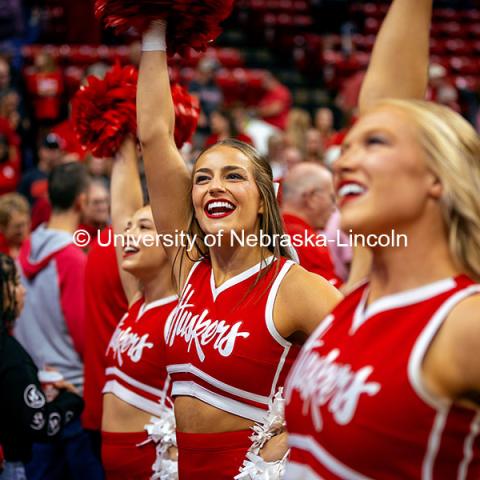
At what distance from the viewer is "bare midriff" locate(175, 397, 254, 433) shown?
244 centimetres

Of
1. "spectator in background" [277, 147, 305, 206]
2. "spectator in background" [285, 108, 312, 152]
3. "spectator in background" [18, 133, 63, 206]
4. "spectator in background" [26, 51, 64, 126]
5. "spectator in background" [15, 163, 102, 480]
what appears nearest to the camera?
"spectator in background" [15, 163, 102, 480]

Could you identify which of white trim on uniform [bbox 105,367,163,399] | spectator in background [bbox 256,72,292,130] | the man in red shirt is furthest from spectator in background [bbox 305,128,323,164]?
white trim on uniform [bbox 105,367,163,399]

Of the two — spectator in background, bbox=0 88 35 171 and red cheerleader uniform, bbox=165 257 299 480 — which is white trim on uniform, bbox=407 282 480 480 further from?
spectator in background, bbox=0 88 35 171

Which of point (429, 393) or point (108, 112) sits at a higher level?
point (108, 112)

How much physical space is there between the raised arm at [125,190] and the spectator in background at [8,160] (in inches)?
→ 162

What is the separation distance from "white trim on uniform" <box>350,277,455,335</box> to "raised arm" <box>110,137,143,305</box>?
1.81m

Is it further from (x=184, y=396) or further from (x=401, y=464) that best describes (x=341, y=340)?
(x=184, y=396)

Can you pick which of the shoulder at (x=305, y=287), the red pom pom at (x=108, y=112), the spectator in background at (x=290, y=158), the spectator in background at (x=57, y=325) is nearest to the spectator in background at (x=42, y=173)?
the spectator in background at (x=290, y=158)

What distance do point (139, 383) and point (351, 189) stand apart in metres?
1.59

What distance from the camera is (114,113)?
3322 mm

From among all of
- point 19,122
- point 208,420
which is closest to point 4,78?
point 19,122

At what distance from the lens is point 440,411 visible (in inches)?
61.2

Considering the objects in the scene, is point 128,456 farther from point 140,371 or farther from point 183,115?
point 183,115

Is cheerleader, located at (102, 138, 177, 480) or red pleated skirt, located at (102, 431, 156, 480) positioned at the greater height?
cheerleader, located at (102, 138, 177, 480)
